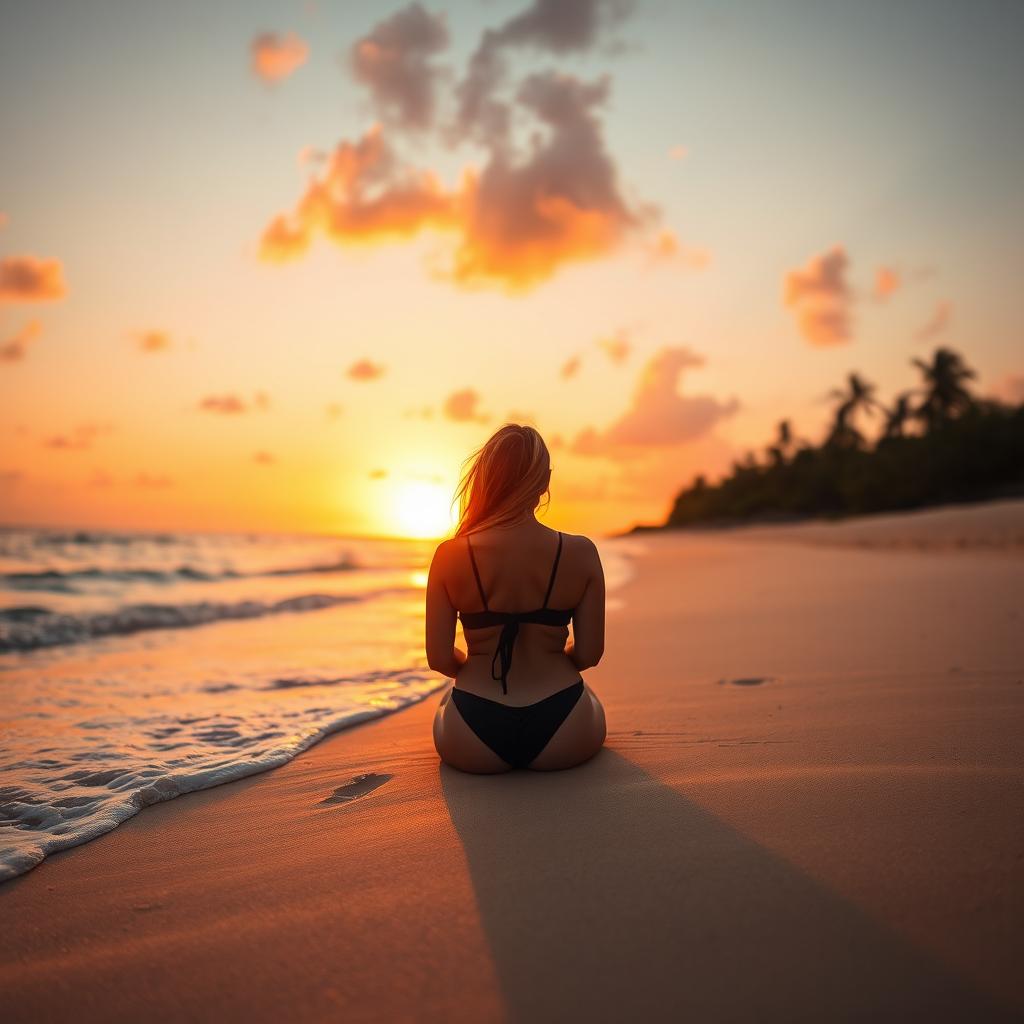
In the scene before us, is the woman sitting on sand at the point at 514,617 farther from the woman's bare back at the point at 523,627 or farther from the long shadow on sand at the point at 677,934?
the long shadow on sand at the point at 677,934

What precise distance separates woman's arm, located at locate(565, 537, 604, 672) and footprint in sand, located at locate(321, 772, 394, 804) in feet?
3.58

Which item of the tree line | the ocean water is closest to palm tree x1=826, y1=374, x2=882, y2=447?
the tree line

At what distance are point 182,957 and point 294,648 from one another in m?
6.14

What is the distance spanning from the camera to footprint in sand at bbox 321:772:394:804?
122 inches

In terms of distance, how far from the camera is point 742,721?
3.75 m

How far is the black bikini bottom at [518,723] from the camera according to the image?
311cm

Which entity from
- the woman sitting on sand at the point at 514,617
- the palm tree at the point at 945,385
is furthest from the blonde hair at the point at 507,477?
the palm tree at the point at 945,385

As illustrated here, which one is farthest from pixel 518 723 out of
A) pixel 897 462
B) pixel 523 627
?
pixel 897 462

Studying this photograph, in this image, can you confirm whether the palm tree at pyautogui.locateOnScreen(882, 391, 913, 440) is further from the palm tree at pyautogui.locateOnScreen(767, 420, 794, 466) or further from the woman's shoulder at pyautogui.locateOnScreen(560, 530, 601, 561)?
the woman's shoulder at pyautogui.locateOnScreen(560, 530, 601, 561)

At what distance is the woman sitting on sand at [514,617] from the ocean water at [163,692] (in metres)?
1.34

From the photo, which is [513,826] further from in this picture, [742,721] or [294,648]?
[294,648]

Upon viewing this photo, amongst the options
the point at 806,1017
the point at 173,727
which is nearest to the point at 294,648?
the point at 173,727

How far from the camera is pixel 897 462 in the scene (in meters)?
47.9

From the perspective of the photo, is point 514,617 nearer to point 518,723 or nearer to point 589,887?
point 518,723
